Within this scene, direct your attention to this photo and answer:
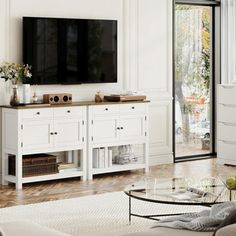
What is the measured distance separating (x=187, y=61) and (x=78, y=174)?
2632 mm

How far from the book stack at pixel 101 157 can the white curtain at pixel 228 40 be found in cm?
233

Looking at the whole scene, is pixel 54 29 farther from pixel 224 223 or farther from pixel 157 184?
pixel 224 223

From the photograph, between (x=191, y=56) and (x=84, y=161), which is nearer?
(x=84, y=161)

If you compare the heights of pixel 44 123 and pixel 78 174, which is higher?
pixel 44 123

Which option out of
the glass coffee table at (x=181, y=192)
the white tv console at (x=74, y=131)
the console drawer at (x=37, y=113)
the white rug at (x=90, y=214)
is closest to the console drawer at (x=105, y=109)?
the white tv console at (x=74, y=131)

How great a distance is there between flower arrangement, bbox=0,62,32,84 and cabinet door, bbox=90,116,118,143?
96cm

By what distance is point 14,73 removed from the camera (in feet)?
24.6

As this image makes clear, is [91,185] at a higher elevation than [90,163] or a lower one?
lower

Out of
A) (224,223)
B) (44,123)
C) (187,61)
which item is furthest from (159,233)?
(187,61)

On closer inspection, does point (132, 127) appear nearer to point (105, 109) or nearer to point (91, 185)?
point (105, 109)

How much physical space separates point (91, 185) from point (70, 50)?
1.56 metres

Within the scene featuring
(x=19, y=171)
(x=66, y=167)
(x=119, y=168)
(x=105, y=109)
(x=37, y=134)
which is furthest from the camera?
(x=119, y=168)

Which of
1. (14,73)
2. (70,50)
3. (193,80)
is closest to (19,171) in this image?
(14,73)

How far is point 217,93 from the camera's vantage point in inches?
357
